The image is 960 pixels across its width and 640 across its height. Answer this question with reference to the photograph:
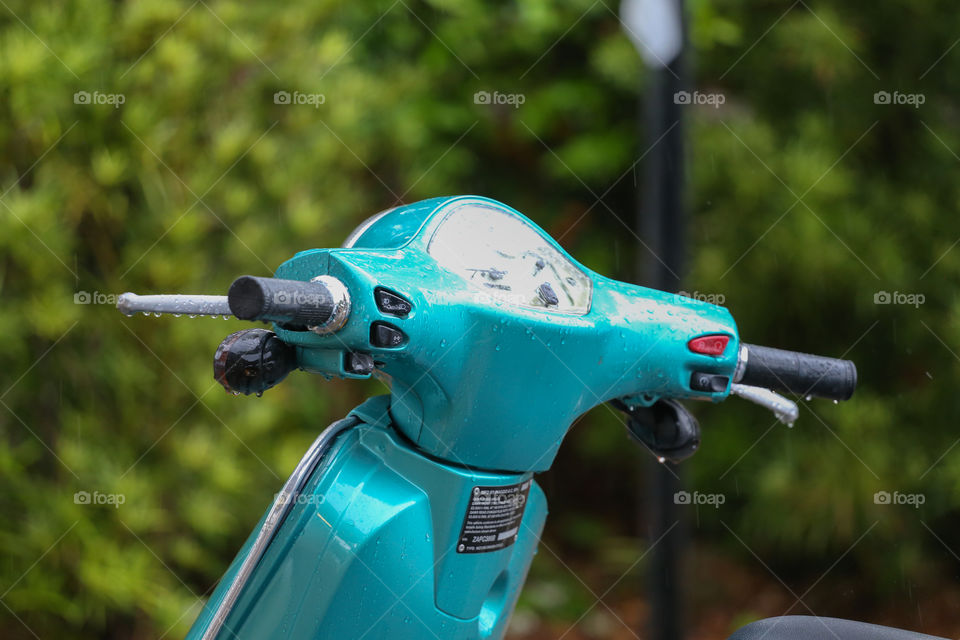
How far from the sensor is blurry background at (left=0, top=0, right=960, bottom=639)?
318cm

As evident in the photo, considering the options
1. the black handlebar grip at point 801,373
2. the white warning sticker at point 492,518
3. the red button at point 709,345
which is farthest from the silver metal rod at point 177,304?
the black handlebar grip at point 801,373

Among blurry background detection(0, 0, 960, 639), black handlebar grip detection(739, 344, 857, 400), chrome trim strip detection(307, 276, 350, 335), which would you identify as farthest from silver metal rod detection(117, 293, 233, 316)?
blurry background detection(0, 0, 960, 639)

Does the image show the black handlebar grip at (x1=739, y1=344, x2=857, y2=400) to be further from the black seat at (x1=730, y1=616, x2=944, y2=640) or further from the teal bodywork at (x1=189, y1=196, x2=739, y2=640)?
the black seat at (x1=730, y1=616, x2=944, y2=640)

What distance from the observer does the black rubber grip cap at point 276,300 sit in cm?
104

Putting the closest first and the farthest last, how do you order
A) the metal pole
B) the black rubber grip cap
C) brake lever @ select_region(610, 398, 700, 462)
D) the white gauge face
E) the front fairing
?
1. the black rubber grip cap
2. the front fairing
3. the white gauge face
4. brake lever @ select_region(610, 398, 700, 462)
5. the metal pole

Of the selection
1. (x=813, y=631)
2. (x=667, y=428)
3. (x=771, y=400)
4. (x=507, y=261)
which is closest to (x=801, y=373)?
(x=771, y=400)

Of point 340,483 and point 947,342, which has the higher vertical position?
point 340,483

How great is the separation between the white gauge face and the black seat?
1.86 ft

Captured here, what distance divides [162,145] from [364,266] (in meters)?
2.38

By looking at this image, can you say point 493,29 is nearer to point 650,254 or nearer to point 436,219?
point 650,254

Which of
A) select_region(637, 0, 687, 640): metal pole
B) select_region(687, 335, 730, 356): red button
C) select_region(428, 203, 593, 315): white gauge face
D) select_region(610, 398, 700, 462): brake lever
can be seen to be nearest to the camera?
select_region(428, 203, 593, 315): white gauge face

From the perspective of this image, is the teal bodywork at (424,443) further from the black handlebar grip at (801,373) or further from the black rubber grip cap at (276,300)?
the black handlebar grip at (801,373)

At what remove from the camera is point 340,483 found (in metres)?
1.31

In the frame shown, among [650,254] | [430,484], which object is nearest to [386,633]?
[430,484]
